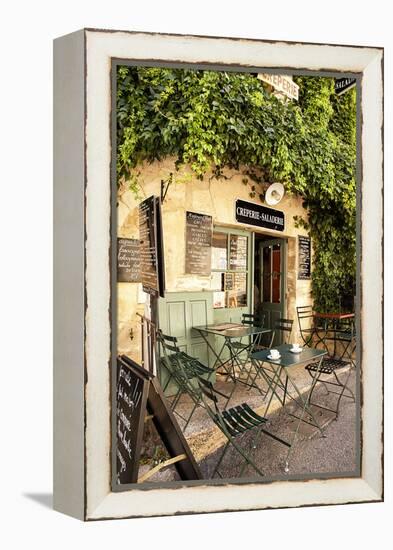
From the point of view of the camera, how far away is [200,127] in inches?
110

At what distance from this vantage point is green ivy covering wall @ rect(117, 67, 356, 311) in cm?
258

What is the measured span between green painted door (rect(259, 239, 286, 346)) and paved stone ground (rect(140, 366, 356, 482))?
25.6 inches

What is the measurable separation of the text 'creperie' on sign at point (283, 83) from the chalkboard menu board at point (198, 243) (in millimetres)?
1089

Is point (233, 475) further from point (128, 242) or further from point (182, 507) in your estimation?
point (128, 242)

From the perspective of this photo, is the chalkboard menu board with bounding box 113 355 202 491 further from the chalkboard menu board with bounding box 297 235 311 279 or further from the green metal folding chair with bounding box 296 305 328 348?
the chalkboard menu board with bounding box 297 235 311 279

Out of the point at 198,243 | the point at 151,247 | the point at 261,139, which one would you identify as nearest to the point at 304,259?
the point at 198,243

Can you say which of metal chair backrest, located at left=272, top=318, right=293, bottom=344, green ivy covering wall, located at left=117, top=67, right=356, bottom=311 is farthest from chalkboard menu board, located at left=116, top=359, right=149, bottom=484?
green ivy covering wall, located at left=117, top=67, right=356, bottom=311

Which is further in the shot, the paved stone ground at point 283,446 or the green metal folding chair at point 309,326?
the green metal folding chair at point 309,326

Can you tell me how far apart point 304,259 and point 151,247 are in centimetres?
129

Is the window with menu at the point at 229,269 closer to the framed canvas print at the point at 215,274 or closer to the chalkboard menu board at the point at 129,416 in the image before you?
the framed canvas print at the point at 215,274

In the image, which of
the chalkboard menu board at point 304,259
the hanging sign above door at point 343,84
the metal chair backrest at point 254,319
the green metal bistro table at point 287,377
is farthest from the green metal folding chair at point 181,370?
the hanging sign above door at point 343,84

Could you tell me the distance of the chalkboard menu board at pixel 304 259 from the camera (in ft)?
9.87

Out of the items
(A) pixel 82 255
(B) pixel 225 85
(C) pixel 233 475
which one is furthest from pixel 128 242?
(C) pixel 233 475

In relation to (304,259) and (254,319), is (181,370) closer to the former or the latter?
(254,319)
